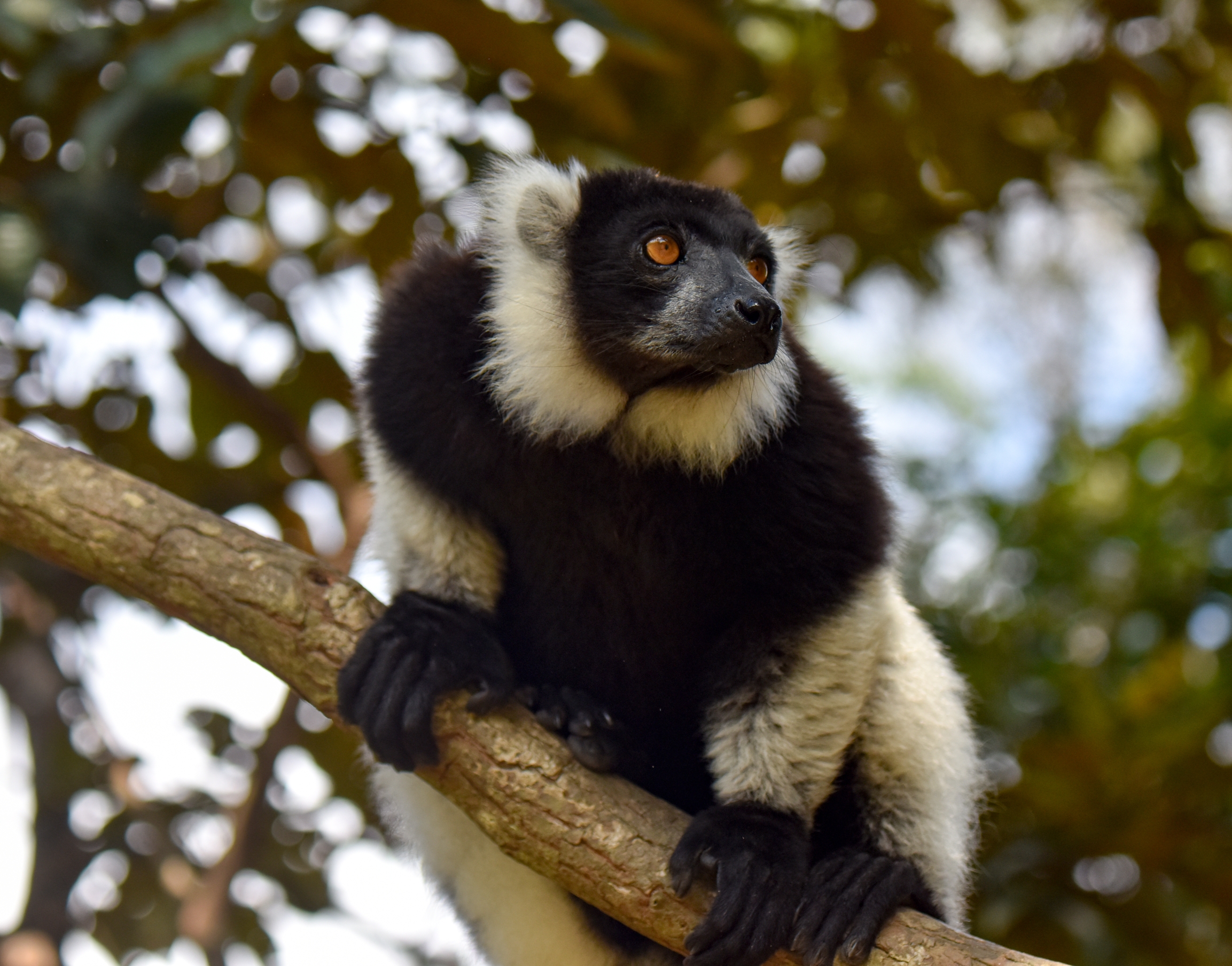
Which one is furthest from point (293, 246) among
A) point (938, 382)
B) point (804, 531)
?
point (938, 382)

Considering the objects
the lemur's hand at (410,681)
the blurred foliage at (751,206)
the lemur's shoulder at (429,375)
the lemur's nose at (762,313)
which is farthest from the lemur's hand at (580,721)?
the blurred foliage at (751,206)

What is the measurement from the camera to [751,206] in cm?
455

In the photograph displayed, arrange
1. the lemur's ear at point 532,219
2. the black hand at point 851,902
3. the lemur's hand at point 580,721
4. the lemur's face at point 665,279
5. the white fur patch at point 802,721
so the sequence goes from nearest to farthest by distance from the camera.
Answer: the black hand at point 851,902 → the lemur's hand at point 580,721 → the white fur patch at point 802,721 → the lemur's face at point 665,279 → the lemur's ear at point 532,219

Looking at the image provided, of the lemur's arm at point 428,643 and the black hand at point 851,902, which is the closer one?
the black hand at point 851,902

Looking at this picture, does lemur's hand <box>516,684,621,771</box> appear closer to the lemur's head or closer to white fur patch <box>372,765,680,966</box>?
white fur patch <box>372,765,680,966</box>

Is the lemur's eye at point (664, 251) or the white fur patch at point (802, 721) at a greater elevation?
the lemur's eye at point (664, 251)

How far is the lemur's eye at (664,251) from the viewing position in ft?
10.9

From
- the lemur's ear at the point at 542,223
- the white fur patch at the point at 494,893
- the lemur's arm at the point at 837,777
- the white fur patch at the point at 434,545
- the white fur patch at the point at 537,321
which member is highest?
the lemur's ear at the point at 542,223

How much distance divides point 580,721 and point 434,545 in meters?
0.65

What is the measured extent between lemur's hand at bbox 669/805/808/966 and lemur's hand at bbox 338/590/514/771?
1.85 ft

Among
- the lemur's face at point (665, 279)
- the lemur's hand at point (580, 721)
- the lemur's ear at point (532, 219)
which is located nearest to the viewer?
the lemur's hand at point (580, 721)

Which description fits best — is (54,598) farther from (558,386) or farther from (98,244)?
(558,386)

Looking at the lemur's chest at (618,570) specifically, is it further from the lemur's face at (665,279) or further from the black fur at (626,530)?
the lemur's face at (665,279)

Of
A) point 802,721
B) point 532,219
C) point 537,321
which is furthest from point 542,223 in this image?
point 802,721
